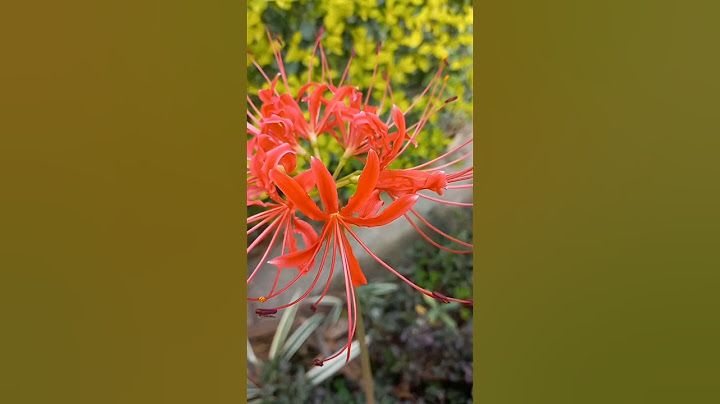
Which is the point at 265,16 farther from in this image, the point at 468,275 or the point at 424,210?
the point at 468,275

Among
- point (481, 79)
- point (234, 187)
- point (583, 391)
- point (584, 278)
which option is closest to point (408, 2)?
point (481, 79)

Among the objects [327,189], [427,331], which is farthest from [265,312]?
[427,331]

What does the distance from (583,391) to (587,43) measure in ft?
3.00

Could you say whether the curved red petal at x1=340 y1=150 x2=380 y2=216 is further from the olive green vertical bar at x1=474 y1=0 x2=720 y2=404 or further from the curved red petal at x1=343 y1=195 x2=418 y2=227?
the olive green vertical bar at x1=474 y1=0 x2=720 y2=404

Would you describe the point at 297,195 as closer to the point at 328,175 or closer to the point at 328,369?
the point at 328,175

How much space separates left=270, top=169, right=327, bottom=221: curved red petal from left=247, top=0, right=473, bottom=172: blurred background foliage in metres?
0.23

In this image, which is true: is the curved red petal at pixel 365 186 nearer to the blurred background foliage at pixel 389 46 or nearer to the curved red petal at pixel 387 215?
the curved red petal at pixel 387 215

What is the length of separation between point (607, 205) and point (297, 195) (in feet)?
2.64

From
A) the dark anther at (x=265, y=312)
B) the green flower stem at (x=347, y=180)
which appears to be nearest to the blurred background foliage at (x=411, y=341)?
Result: the dark anther at (x=265, y=312)

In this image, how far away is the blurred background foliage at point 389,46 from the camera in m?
1.57

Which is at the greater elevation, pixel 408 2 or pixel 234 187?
pixel 408 2

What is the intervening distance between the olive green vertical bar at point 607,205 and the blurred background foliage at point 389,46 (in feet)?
0.35

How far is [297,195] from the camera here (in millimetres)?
1361

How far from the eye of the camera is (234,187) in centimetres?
132
